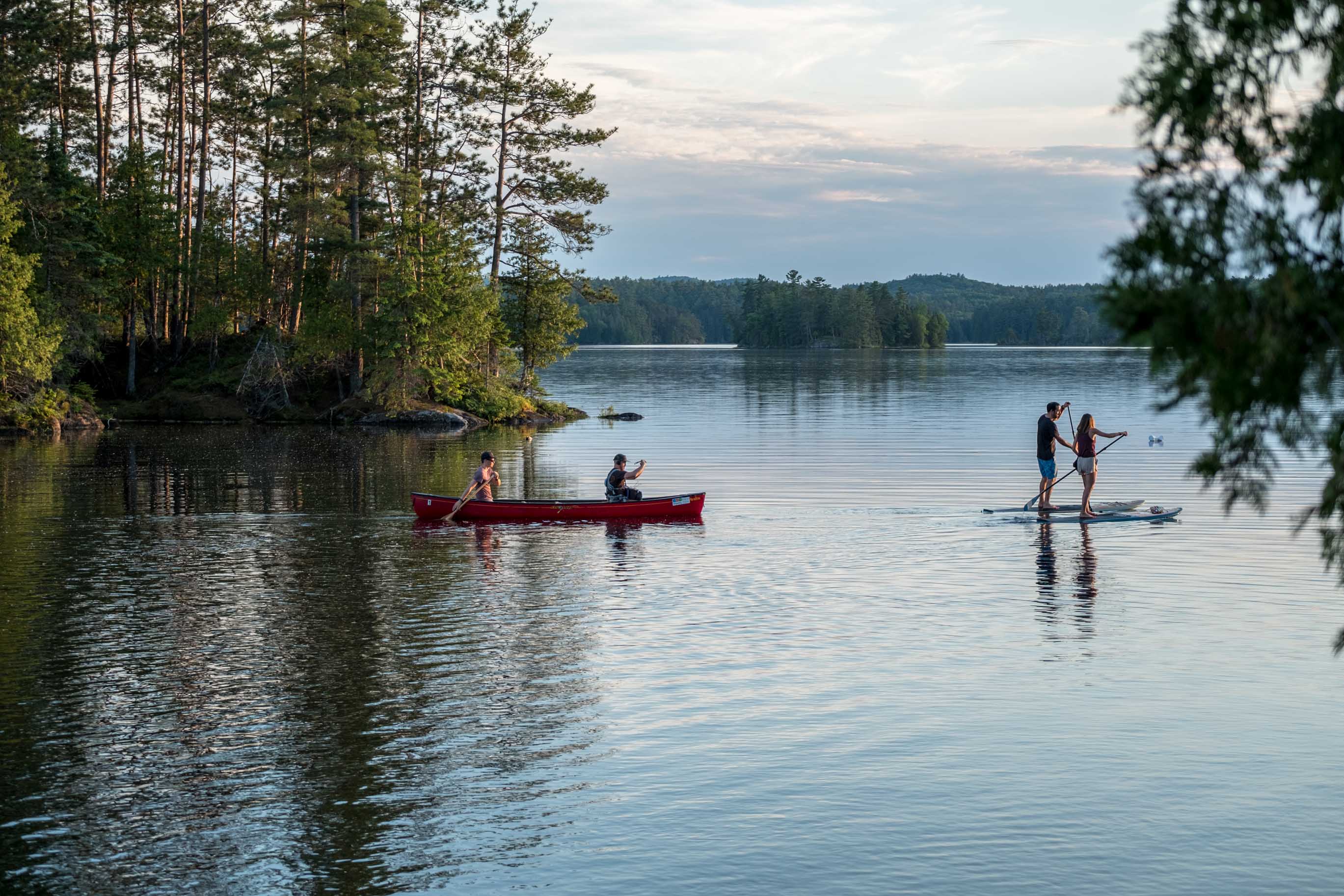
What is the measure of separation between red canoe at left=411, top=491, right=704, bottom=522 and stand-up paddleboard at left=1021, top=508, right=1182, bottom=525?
7348 millimetres

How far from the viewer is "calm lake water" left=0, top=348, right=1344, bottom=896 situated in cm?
1012

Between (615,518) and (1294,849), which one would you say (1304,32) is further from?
(615,518)

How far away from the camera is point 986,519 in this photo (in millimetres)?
28484

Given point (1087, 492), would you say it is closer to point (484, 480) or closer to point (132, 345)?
point (484, 480)

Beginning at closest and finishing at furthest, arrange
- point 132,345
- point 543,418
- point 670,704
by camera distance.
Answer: point 670,704, point 132,345, point 543,418

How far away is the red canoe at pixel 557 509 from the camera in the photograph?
28.9 metres

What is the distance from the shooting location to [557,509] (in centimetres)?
2928

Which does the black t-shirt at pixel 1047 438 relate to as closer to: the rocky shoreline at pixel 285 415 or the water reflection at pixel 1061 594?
the water reflection at pixel 1061 594

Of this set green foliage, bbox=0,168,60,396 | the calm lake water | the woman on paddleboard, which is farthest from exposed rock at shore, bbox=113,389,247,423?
the woman on paddleboard

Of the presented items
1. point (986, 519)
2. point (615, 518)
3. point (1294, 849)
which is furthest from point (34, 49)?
point (1294, 849)

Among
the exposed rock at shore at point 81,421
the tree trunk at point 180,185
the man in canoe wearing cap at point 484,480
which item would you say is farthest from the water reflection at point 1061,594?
the tree trunk at point 180,185

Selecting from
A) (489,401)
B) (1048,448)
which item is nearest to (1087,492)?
(1048,448)

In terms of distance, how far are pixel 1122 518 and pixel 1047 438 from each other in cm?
249

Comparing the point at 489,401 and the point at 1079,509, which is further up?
the point at 489,401
